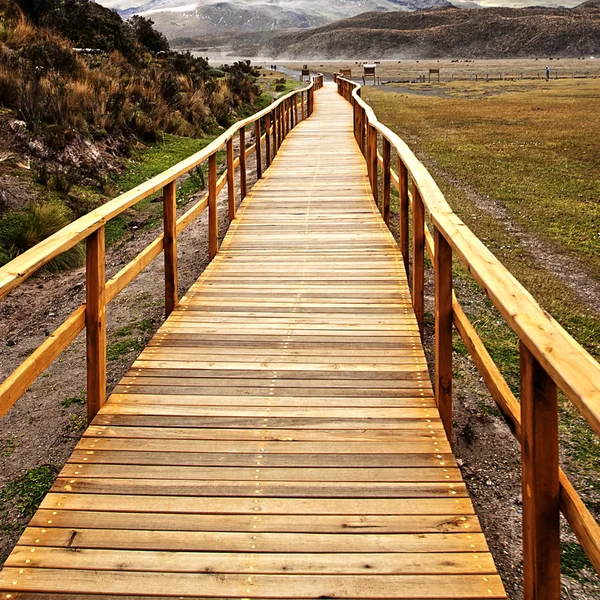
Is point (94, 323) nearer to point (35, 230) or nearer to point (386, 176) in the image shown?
point (386, 176)

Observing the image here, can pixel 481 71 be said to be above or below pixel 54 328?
above

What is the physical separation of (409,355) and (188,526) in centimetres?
199

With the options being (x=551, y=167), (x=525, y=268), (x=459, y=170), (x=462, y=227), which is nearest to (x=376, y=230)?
(x=525, y=268)

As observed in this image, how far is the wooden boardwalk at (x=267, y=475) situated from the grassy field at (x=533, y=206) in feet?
3.08

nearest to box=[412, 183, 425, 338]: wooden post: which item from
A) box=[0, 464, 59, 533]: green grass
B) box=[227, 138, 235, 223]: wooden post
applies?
box=[0, 464, 59, 533]: green grass

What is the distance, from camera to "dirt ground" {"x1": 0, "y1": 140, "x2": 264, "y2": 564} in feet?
13.8

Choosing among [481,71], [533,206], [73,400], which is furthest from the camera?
[481,71]

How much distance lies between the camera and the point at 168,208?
5.16m

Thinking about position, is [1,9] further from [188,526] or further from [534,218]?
[188,526]

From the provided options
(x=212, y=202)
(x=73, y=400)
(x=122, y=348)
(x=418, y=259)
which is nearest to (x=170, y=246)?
(x=122, y=348)

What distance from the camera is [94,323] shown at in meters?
3.60

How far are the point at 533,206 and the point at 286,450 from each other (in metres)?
8.68

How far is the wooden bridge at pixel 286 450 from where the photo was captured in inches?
90.7

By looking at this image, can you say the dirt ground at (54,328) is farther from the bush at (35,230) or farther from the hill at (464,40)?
the hill at (464,40)
